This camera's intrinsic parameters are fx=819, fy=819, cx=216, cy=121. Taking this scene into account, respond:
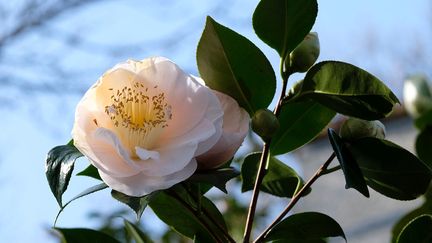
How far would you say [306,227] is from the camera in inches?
33.4

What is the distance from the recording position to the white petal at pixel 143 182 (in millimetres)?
705

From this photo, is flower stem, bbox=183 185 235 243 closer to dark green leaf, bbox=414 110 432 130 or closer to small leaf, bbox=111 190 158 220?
small leaf, bbox=111 190 158 220

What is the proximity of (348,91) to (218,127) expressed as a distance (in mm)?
140

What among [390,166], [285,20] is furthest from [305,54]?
[390,166]

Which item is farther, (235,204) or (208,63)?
(235,204)

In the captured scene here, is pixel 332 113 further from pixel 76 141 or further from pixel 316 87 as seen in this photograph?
pixel 76 141

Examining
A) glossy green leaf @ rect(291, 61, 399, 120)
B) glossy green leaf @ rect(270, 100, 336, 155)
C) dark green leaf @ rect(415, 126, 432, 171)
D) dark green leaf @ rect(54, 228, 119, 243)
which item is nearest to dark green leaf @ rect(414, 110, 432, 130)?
dark green leaf @ rect(415, 126, 432, 171)

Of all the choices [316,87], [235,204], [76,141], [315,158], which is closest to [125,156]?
[76,141]

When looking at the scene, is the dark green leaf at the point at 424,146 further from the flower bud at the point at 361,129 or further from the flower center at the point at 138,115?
the flower center at the point at 138,115

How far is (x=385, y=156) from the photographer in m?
0.81

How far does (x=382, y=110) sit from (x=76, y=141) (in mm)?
288

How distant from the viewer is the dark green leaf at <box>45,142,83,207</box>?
0.73m

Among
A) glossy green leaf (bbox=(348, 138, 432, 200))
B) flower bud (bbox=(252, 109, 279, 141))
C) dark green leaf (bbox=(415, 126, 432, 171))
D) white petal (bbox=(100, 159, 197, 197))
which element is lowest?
dark green leaf (bbox=(415, 126, 432, 171))

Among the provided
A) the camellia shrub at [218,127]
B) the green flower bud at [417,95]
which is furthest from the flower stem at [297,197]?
the green flower bud at [417,95]
